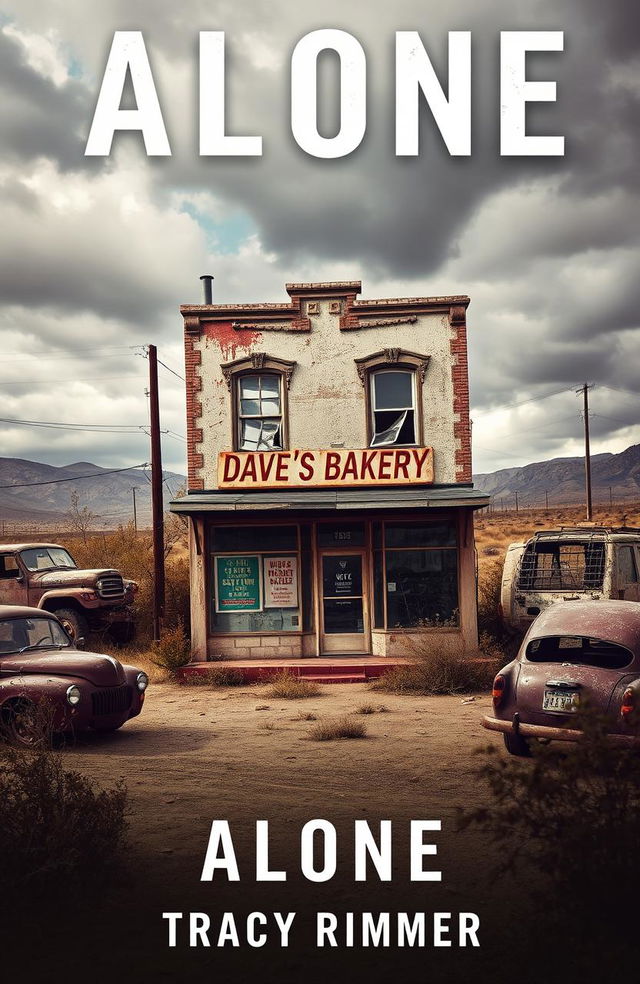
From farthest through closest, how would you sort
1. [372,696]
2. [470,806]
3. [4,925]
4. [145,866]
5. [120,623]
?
[120,623], [372,696], [470,806], [145,866], [4,925]

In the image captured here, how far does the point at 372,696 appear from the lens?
14539 mm

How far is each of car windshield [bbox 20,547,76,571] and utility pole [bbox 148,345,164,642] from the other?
2.17 meters

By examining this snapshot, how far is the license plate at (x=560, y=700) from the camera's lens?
28.5 ft

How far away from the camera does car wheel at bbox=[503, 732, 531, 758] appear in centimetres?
916

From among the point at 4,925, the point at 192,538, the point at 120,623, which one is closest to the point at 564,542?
the point at 192,538

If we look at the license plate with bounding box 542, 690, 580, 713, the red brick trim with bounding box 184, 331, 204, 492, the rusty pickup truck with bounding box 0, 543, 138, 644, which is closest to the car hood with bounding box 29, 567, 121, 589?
the rusty pickup truck with bounding box 0, 543, 138, 644

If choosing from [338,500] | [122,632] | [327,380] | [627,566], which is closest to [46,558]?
[122,632]

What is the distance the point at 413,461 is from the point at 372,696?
545cm

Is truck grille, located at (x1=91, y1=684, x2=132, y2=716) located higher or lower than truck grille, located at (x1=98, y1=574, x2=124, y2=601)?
lower

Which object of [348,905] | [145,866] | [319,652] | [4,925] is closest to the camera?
[4,925]

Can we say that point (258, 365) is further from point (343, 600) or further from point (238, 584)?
point (343, 600)

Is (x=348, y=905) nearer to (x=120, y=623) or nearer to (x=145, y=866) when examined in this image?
(x=145, y=866)

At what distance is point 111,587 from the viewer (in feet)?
62.8

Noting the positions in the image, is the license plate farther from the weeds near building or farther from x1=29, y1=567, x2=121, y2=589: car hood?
x1=29, y1=567, x2=121, y2=589: car hood
